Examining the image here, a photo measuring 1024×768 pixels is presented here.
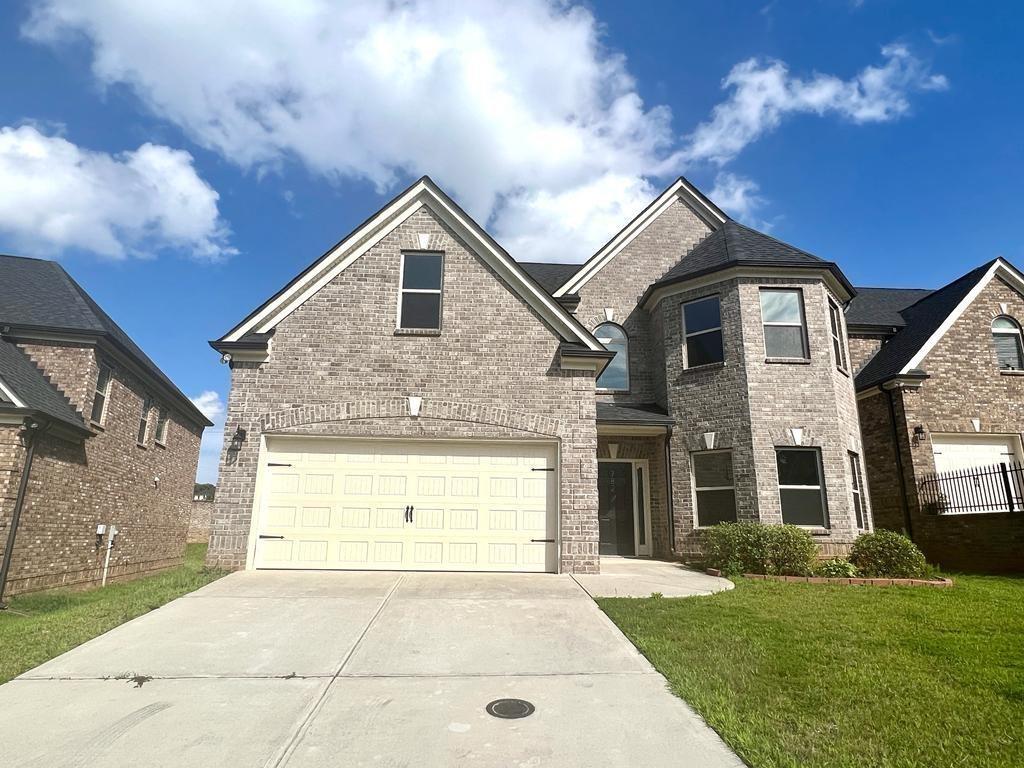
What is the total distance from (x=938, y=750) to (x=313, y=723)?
3.99 meters

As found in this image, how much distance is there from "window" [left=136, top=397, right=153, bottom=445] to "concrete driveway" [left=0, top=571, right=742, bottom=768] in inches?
499

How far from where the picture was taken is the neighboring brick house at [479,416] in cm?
1006

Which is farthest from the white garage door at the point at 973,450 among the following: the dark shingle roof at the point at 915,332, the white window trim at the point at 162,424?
the white window trim at the point at 162,424

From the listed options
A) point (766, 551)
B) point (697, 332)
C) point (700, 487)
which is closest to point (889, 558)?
point (766, 551)

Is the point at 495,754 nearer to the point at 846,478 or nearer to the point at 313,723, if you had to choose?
the point at 313,723

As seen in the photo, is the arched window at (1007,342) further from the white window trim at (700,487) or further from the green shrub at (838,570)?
the green shrub at (838,570)

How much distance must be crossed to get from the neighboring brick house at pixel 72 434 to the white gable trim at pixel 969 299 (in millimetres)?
20450

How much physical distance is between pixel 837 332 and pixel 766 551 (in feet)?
22.7

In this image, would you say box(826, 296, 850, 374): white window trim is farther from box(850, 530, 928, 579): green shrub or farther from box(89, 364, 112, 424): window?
box(89, 364, 112, 424): window

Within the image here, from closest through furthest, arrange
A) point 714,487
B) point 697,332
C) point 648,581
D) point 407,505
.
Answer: point 648,581
point 407,505
point 714,487
point 697,332

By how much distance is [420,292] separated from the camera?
11281mm

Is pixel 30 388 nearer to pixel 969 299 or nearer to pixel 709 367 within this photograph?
pixel 709 367

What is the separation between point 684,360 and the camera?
558 inches

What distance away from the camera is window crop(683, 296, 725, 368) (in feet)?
45.3
